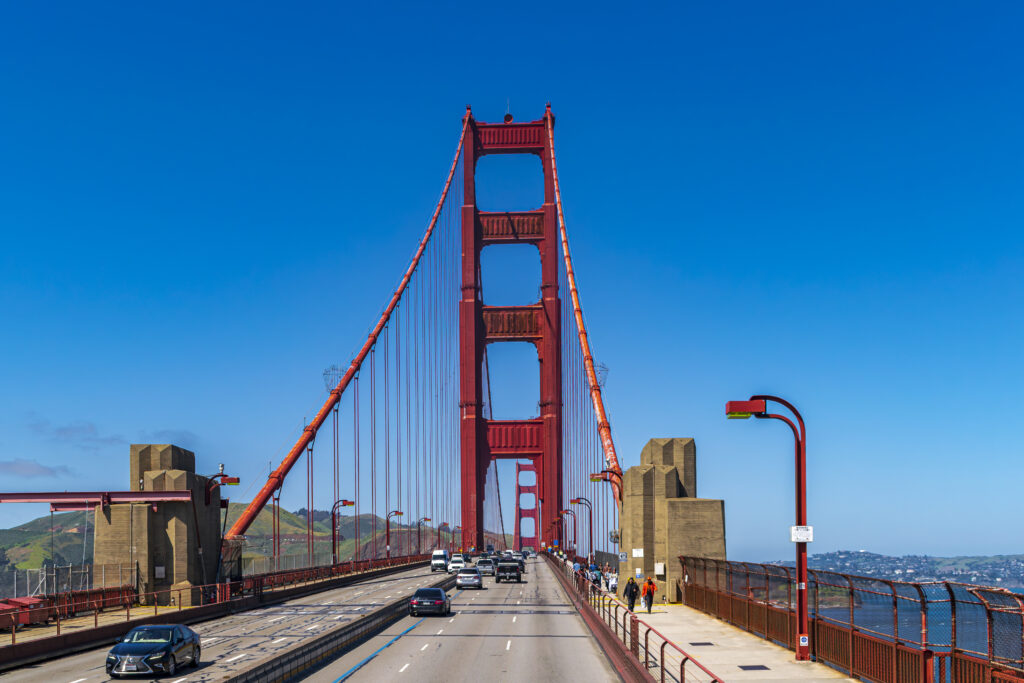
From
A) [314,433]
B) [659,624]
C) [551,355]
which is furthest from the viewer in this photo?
[551,355]

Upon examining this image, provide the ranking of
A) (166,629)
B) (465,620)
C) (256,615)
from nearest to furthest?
(166,629) → (465,620) → (256,615)

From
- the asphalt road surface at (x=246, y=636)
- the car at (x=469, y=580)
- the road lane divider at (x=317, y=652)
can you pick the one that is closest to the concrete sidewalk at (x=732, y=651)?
the road lane divider at (x=317, y=652)

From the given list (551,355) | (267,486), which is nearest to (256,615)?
(267,486)

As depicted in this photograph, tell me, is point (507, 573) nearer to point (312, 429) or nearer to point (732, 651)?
point (312, 429)

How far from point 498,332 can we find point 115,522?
3062 inches

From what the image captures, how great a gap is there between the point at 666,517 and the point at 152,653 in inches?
1029

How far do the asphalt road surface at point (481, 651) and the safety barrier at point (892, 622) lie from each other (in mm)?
5337

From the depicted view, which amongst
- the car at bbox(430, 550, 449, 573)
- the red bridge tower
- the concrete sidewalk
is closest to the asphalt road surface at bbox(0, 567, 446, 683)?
the concrete sidewalk

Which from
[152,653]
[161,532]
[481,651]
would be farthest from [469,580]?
[152,653]

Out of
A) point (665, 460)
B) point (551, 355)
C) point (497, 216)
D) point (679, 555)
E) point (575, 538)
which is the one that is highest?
point (497, 216)

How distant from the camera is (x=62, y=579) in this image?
1567 inches

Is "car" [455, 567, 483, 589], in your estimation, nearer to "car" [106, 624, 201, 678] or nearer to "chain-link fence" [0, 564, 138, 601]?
"chain-link fence" [0, 564, 138, 601]

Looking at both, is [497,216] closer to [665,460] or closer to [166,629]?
[665,460]

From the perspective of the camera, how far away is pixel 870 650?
2241cm
